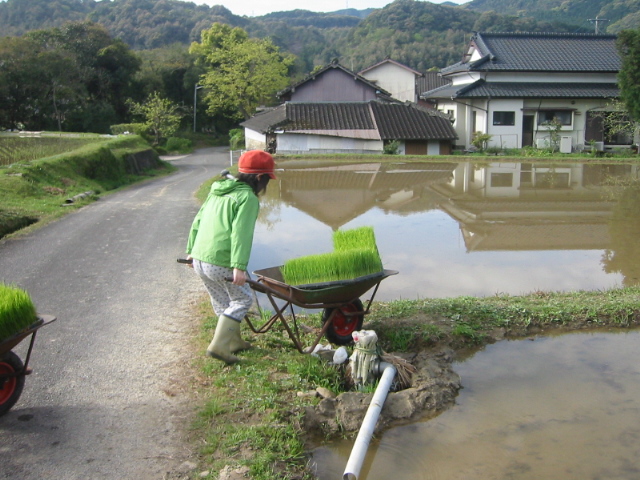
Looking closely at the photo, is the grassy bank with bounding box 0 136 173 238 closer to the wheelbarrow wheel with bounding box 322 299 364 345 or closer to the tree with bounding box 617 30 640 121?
the wheelbarrow wheel with bounding box 322 299 364 345

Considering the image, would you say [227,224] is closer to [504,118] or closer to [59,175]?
A: [59,175]

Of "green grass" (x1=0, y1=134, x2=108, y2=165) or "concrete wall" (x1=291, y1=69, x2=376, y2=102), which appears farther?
"concrete wall" (x1=291, y1=69, x2=376, y2=102)

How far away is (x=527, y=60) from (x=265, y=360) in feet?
96.2

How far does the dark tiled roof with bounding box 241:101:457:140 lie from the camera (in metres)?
29.1

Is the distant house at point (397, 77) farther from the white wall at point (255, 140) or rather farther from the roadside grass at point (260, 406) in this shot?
the roadside grass at point (260, 406)

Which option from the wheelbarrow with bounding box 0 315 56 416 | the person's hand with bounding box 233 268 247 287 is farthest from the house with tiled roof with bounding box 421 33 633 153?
the wheelbarrow with bounding box 0 315 56 416

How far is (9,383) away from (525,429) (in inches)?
142

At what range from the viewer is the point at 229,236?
486cm

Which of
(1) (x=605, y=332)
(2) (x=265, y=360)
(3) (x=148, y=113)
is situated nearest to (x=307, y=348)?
(2) (x=265, y=360)

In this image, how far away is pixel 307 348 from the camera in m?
5.47

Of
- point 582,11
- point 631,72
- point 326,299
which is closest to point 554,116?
point 631,72

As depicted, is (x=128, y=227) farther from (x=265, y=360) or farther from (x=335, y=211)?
(x=265, y=360)

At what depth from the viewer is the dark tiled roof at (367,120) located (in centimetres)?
2906

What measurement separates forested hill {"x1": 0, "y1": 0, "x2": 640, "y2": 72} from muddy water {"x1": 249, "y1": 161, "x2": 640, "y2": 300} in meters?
55.9
